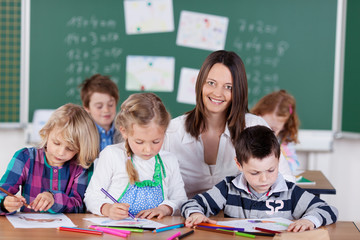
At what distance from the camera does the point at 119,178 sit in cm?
206

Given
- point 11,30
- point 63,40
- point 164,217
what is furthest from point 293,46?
point 164,217

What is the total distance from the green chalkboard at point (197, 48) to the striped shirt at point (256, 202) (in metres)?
2.21

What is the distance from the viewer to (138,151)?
201 centimetres

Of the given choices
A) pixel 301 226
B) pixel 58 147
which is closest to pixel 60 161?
pixel 58 147

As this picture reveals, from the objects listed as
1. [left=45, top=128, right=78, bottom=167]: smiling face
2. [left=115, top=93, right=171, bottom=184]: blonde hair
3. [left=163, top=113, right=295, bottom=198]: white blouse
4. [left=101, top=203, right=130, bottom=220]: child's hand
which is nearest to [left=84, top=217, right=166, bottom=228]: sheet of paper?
[left=101, top=203, right=130, bottom=220]: child's hand

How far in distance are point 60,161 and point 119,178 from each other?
0.99ft

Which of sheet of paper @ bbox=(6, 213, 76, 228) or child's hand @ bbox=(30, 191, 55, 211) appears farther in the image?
child's hand @ bbox=(30, 191, 55, 211)

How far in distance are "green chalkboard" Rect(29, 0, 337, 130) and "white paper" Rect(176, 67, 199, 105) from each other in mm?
43

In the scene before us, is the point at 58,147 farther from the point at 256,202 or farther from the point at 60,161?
the point at 256,202

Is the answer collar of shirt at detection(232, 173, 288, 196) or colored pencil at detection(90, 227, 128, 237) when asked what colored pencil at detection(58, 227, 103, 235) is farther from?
collar of shirt at detection(232, 173, 288, 196)

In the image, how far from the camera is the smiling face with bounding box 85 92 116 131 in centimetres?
335

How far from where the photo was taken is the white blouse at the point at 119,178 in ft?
6.63

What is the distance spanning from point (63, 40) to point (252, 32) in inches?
63.5

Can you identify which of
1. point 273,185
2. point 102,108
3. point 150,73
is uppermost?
point 150,73
